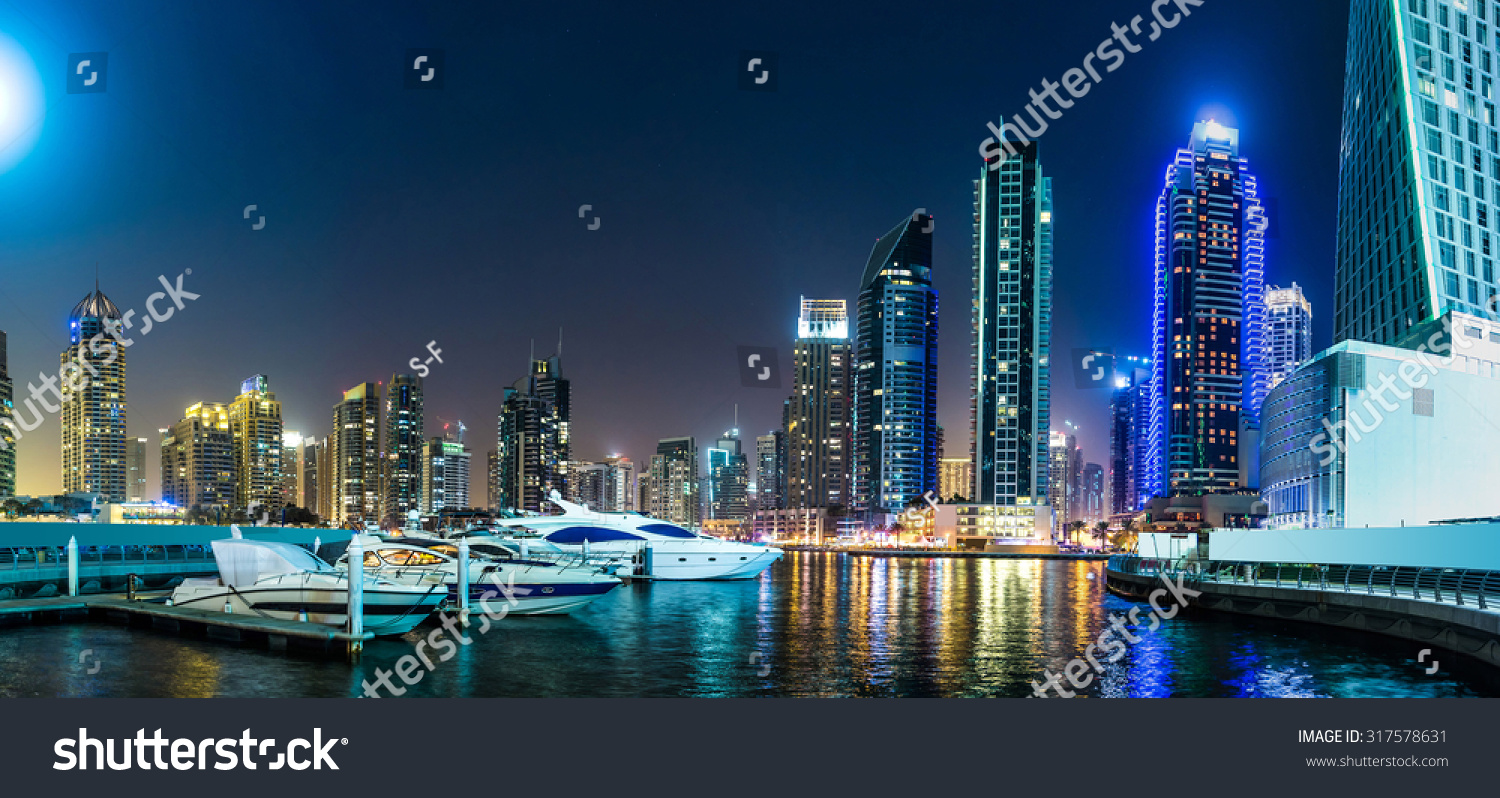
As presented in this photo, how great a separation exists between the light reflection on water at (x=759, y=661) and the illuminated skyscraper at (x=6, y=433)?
106050 millimetres

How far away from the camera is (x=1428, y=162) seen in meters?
92.1

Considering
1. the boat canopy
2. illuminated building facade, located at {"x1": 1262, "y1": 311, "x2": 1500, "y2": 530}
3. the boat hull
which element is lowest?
the boat hull

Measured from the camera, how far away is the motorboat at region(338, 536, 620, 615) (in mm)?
35250

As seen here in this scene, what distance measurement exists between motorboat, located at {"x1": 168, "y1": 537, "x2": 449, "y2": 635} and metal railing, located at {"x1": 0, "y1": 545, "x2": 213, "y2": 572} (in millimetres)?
12155

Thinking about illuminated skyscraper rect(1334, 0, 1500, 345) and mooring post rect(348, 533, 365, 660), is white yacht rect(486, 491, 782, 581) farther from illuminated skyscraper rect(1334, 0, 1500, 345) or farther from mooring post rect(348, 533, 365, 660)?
illuminated skyscraper rect(1334, 0, 1500, 345)

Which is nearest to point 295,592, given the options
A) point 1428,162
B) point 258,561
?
point 258,561

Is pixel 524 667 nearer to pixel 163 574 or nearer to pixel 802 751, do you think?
pixel 802 751

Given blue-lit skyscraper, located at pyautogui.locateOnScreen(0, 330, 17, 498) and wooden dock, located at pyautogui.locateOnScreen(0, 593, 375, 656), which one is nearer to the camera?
wooden dock, located at pyautogui.locateOnScreen(0, 593, 375, 656)

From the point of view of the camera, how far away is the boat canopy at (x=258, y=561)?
3041cm

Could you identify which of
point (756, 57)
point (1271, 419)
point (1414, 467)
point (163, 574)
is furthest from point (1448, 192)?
point (163, 574)

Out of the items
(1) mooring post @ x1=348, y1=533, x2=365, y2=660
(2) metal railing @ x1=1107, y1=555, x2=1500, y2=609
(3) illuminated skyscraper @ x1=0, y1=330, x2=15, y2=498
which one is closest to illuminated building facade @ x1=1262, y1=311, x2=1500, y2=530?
(2) metal railing @ x1=1107, y1=555, x2=1500, y2=609

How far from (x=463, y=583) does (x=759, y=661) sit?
38.0 ft

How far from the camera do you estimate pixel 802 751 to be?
47.6ft

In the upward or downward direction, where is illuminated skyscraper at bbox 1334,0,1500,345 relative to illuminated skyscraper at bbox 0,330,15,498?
A: upward
